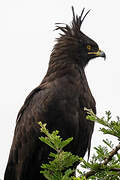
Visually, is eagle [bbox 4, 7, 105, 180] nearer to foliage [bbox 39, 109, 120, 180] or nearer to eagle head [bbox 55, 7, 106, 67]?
eagle head [bbox 55, 7, 106, 67]

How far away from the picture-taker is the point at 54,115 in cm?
618

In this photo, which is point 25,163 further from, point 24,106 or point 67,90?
point 67,90

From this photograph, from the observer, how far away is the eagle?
6.17m

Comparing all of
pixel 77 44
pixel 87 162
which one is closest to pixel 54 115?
pixel 77 44

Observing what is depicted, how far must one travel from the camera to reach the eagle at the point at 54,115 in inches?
243

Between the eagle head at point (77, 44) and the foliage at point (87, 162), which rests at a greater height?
the eagle head at point (77, 44)

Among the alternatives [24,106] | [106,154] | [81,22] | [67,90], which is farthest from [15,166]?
[106,154]

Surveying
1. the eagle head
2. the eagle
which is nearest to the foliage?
the eagle

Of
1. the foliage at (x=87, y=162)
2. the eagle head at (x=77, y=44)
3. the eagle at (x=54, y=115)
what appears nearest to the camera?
the foliage at (x=87, y=162)

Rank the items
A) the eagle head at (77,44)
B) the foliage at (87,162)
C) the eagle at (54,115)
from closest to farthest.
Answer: the foliage at (87,162), the eagle at (54,115), the eagle head at (77,44)

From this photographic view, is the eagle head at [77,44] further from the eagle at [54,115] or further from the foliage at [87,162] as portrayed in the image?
the foliage at [87,162]

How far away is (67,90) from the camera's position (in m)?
6.29

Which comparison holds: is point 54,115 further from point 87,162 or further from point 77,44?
point 87,162

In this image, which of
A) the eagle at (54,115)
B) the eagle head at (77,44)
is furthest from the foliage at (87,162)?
the eagle head at (77,44)
